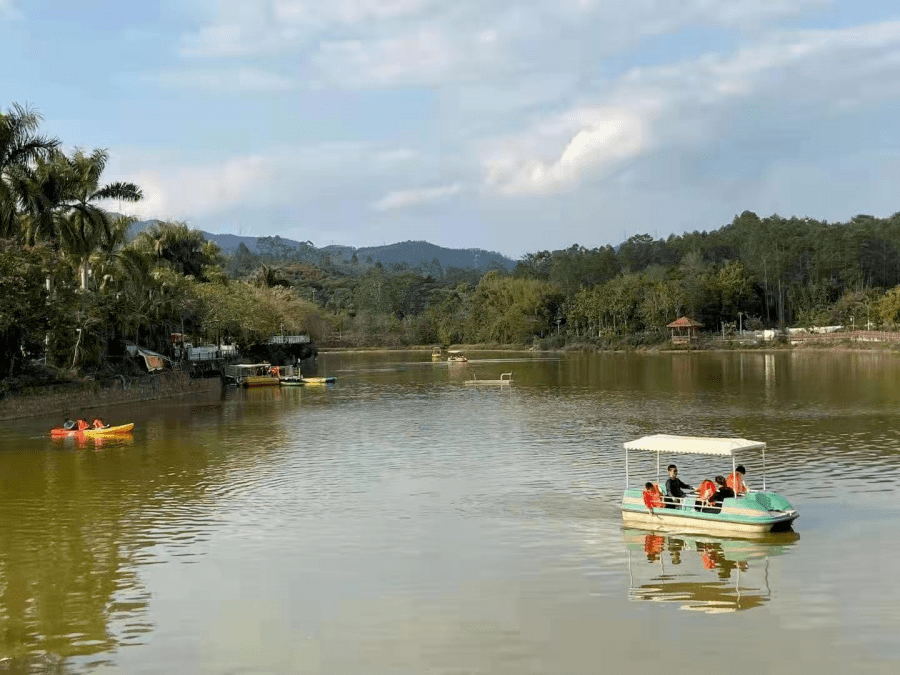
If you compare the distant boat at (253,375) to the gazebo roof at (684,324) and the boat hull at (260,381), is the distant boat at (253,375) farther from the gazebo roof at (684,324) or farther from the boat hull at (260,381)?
the gazebo roof at (684,324)

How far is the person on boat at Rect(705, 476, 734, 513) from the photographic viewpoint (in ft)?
71.1

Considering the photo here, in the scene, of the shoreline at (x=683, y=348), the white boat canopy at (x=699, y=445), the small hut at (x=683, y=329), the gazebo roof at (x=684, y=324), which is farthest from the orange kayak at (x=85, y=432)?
the gazebo roof at (x=684, y=324)

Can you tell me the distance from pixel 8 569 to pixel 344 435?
81.0ft

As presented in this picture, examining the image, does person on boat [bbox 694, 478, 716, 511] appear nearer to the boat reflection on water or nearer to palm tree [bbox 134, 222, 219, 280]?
the boat reflection on water

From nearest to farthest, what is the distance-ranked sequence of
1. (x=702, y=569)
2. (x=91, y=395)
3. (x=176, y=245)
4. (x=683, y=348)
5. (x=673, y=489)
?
(x=702, y=569), (x=673, y=489), (x=91, y=395), (x=176, y=245), (x=683, y=348)

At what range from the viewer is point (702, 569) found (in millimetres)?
19359

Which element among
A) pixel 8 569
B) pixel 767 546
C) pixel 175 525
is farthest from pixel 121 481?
pixel 767 546

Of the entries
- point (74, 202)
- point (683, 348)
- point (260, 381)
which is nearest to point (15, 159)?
point (74, 202)

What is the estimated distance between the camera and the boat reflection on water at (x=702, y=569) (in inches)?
687

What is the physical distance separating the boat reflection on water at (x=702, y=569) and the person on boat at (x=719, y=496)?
28.1 inches

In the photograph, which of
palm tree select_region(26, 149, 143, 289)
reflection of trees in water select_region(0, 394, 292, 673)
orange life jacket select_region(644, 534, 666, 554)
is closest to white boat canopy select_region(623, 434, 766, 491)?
orange life jacket select_region(644, 534, 666, 554)

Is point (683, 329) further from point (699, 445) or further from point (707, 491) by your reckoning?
point (707, 491)

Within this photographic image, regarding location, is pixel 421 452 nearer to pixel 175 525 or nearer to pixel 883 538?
pixel 175 525

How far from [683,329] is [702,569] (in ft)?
424
